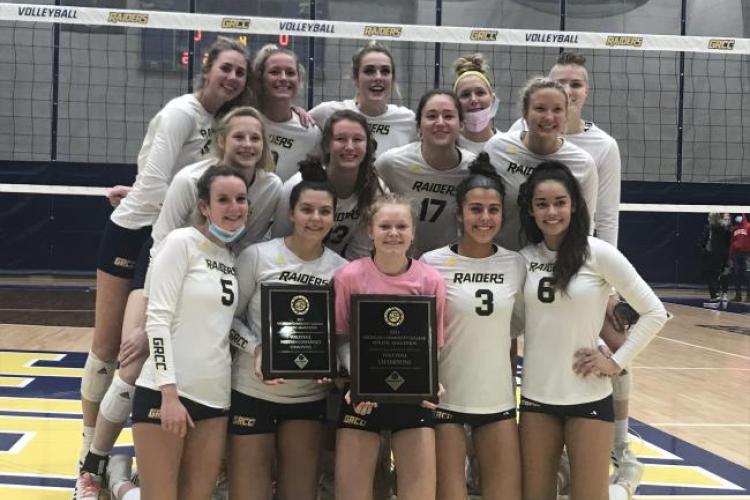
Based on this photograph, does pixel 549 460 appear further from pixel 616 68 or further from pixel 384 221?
pixel 616 68

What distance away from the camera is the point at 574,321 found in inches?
127

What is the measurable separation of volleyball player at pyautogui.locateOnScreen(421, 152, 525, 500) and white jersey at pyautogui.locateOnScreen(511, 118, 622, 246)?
0.71 meters

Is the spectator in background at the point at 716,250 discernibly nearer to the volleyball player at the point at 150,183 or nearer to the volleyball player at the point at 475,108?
Result: the volleyball player at the point at 475,108

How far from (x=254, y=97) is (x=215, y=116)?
209 mm

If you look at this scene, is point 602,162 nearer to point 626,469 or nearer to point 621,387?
point 621,387

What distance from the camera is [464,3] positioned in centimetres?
1221

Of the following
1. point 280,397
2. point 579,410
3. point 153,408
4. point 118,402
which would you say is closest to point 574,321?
point 579,410

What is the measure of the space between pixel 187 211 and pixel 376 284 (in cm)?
84

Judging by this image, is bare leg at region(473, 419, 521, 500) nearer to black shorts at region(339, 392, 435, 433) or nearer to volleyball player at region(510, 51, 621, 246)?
black shorts at region(339, 392, 435, 433)

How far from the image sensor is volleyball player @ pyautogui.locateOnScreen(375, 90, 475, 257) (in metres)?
3.53

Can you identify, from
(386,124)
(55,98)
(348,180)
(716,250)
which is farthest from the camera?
(716,250)

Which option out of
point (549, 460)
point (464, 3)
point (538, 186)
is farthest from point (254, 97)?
point (464, 3)

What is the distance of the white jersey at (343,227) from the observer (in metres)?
3.50

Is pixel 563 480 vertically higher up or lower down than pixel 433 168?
lower down
